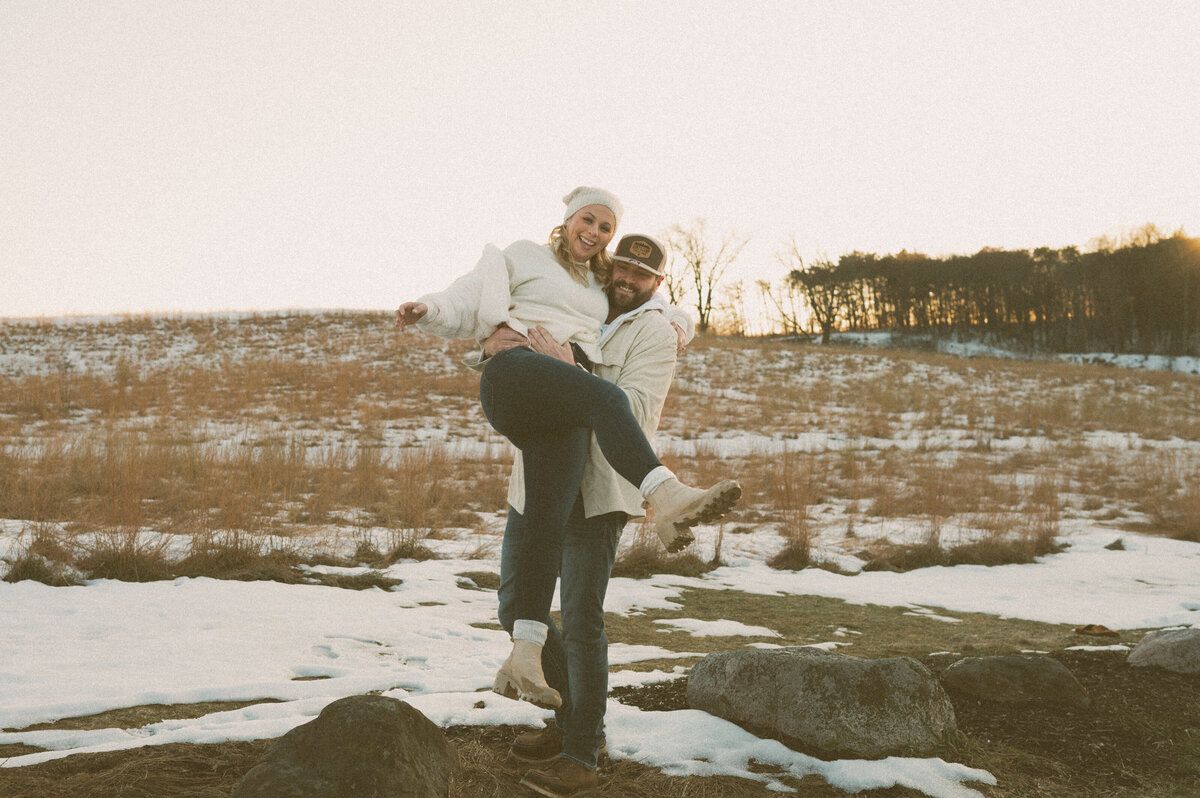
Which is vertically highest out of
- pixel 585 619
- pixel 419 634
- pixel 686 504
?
pixel 686 504

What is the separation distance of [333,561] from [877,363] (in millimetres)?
24606

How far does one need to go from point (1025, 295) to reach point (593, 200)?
45.6 metres

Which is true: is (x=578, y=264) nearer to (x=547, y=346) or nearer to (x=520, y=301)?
(x=520, y=301)

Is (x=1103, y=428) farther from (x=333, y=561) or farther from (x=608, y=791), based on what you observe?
(x=608, y=791)

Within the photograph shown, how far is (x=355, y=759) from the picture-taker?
2445 millimetres

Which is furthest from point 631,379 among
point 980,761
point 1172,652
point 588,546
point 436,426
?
point 436,426

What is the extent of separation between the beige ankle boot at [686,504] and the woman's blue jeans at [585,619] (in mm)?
286

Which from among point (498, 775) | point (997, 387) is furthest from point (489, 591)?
point (997, 387)

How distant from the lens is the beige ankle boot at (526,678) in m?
2.38

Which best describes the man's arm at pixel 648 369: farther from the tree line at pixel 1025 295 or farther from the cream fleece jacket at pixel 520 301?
the tree line at pixel 1025 295

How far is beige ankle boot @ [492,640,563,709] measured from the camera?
7.82ft

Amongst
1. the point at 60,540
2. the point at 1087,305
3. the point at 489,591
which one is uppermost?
the point at 1087,305

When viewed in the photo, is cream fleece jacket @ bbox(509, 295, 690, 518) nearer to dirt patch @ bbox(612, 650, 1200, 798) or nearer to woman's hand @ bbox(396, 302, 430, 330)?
woman's hand @ bbox(396, 302, 430, 330)

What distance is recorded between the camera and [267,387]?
60.4 ft
